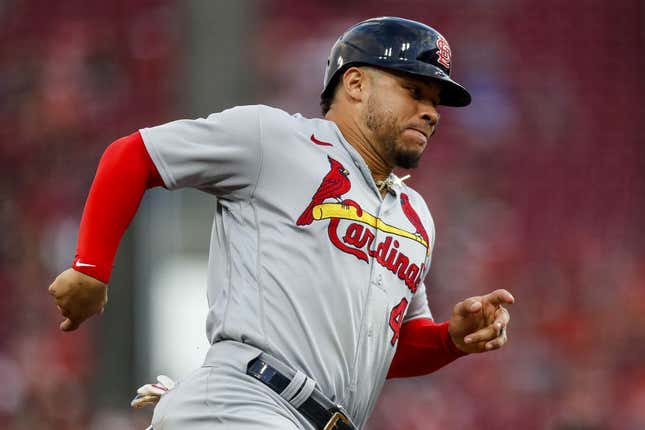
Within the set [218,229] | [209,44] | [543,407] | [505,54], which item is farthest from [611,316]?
[218,229]

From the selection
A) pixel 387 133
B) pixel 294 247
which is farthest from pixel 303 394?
pixel 387 133

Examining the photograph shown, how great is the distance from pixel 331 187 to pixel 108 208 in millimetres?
554

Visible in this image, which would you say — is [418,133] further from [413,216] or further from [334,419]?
[334,419]

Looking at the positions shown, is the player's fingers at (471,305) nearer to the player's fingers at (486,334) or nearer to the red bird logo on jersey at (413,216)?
the player's fingers at (486,334)

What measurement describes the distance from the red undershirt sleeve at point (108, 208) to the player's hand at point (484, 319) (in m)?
0.90

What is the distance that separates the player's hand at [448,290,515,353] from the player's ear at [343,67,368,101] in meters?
0.63

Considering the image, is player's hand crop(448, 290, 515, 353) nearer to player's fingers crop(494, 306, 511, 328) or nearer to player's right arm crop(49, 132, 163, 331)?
player's fingers crop(494, 306, 511, 328)

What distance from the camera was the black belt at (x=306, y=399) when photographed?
2562 millimetres

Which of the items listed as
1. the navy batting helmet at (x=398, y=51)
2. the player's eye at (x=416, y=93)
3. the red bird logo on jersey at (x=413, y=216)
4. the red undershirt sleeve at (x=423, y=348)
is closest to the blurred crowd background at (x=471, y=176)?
the red undershirt sleeve at (x=423, y=348)

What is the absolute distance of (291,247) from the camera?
2.66 meters

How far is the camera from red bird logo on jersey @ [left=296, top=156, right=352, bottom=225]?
106 inches

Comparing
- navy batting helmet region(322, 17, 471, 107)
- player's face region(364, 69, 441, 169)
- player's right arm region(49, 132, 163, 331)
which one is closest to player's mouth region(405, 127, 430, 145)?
player's face region(364, 69, 441, 169)

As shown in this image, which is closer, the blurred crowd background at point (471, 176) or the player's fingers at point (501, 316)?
the player's fingers at point (501, 316)

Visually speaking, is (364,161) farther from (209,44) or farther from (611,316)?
(611,316)
